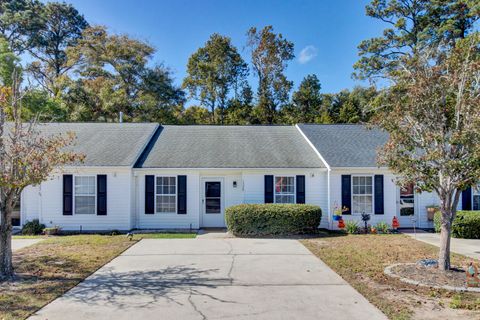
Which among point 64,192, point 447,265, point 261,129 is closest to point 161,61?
point 261,129

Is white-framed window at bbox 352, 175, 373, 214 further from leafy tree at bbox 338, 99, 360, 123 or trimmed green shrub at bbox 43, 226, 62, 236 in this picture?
leafy tree at bbox 338, 99, 360, 123

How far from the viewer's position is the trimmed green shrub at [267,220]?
503 inches

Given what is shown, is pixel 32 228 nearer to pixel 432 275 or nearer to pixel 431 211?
pixel 432 275

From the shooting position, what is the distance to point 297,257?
9.62m

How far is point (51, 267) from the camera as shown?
854 cm

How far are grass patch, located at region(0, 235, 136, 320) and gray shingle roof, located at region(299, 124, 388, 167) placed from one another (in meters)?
9.06

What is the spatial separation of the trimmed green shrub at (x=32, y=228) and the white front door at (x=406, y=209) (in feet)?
47.6

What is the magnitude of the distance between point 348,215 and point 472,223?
428 centimetres

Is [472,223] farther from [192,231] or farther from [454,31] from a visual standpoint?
[454,31]

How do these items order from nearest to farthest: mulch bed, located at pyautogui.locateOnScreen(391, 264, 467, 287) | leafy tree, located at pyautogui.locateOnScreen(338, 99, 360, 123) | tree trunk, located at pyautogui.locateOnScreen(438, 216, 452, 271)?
mulch bed, located at pyautogui.locateOnScreen(391, 264, 467, 287), tree trunk, located at pyautogui.locateOnScreen(438, 216, 452, 271), leafy tree, located at pyautogui.locateOnScreen(338, 99, 360, 123)

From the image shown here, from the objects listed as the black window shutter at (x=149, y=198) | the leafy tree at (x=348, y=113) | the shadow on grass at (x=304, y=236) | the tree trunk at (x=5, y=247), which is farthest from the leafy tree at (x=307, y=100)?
the tree trunk at (x=5, y=247)

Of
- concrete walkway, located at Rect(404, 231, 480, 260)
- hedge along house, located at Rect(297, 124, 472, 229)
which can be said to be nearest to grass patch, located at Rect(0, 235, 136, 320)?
hedge along house, located at Rect(297, 124, 472, 229)

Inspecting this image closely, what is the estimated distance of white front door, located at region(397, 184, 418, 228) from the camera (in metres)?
14.6

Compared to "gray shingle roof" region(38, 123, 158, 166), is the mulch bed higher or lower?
lower
